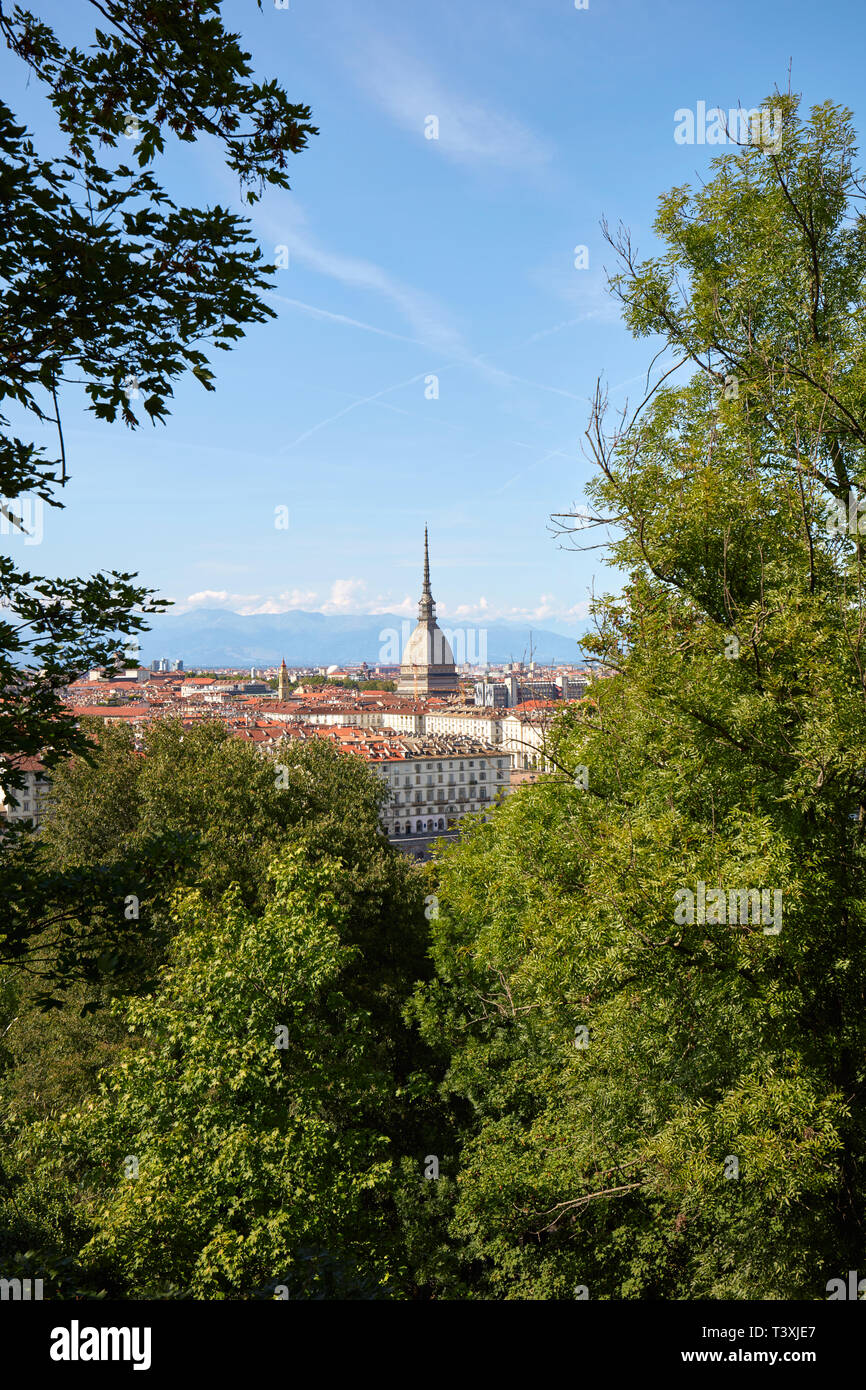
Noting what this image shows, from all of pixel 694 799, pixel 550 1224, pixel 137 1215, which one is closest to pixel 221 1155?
pixel 137 1215

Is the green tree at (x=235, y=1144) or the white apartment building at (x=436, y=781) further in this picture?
the white apartment building at (x=436, y=781)

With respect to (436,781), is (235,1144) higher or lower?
lower

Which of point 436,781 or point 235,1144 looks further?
point 436,781

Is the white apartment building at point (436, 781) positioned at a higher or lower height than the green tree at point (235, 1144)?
higher

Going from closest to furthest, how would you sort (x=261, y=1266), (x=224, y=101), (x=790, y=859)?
1. (x=224, y=101)
2. (x=790, y=859)
3. (x=261, y=1266)

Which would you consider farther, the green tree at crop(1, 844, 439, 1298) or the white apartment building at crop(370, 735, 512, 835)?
the white apartment building at crop(370, 735, 512, 835)

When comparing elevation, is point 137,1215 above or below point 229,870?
below

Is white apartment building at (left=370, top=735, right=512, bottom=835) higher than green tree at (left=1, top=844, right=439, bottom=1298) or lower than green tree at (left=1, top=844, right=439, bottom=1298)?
higher

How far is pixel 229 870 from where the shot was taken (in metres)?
20.2

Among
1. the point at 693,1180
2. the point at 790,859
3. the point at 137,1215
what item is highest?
the point at 790,859
